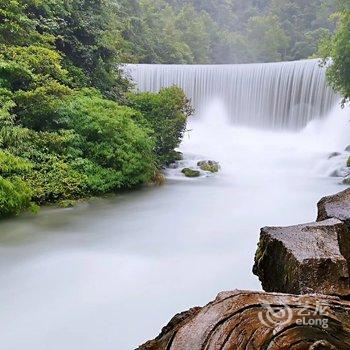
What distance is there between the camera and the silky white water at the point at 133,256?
12.1 ft

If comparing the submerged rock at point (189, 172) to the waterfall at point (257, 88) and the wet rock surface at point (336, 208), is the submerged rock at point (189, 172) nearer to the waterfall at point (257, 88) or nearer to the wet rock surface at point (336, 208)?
the wet rock surface at point (336, 208)

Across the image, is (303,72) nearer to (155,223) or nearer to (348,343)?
(155,223)

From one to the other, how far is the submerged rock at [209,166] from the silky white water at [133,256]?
28.2 inches

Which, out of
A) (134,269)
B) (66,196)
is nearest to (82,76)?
(66,196)

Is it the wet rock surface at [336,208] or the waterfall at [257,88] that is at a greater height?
the wet rock surface at [336,208]

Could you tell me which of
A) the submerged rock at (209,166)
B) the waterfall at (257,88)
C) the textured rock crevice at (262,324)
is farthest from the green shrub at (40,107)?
the waterfall at (257,88)

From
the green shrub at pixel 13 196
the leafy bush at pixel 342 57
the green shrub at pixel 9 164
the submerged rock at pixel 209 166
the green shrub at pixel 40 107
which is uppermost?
the leafy bush at pixel 342 57

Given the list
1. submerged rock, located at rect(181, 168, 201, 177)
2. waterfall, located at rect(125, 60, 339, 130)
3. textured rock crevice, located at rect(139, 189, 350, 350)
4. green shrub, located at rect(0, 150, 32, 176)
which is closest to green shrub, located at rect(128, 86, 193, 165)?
submerged rock, located at rect(181, 168, 201, 177)

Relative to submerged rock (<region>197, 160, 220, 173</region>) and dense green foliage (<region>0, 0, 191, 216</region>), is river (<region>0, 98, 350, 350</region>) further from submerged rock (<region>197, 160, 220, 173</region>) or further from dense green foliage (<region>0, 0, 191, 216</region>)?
submerged rock (<region>197, 160, 220, 173</region>)

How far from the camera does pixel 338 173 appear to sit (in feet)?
38.1

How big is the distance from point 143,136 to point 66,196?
221 cm

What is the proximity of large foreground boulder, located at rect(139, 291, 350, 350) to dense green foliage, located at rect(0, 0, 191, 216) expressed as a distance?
18.4 feet

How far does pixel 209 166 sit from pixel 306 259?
1011 centimetres

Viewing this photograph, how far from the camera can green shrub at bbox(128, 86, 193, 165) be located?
1081 cm
